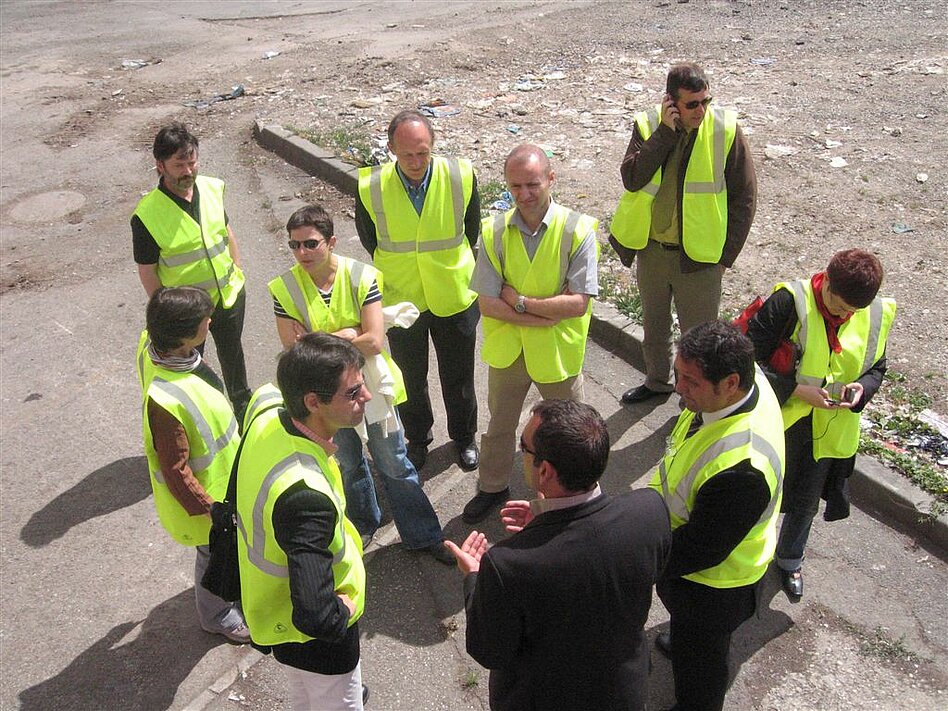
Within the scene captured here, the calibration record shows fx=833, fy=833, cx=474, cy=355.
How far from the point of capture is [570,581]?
92.6 inches

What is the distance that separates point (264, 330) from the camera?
22.4ft

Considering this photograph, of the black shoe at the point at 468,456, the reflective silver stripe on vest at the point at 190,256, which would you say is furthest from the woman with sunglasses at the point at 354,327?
the reflective silver stripe on vest at the point at 190,256

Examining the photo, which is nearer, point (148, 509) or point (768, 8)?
point (148, 509)

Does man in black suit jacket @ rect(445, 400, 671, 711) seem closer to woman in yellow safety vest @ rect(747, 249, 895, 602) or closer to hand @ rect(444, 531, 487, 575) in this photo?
hand @ rect(444, 531, 487, 575)

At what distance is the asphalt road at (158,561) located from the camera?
12.7 feet

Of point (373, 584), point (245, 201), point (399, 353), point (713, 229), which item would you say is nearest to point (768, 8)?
point (245, 201)

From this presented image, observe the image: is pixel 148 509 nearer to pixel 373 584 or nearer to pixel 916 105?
pixel 373 584

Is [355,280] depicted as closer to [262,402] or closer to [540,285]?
[540,285]

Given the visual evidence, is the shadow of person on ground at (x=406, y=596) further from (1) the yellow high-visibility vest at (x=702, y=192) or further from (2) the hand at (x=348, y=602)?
(1) the yellow high-visibility vest at (x=702, y=192)

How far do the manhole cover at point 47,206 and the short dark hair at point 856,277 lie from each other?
8.25 m

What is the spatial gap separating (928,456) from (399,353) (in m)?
Answer: 3.15

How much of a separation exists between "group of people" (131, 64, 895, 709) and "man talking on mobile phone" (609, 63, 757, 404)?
13 millimetres

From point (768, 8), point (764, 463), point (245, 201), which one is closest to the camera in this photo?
point (764, 463)

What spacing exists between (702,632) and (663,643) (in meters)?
0.80
